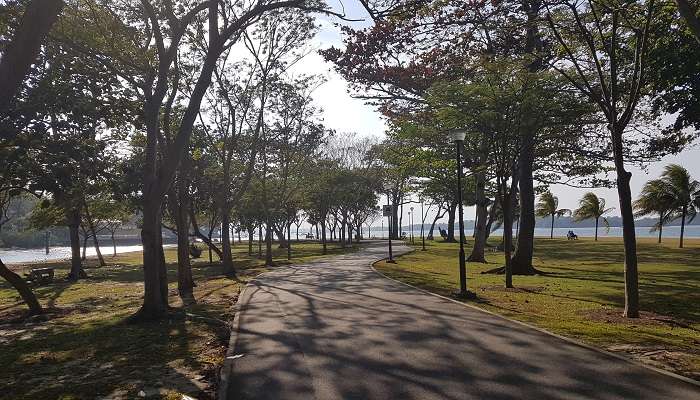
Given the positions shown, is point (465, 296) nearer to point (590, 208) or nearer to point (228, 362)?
point (228, 362)

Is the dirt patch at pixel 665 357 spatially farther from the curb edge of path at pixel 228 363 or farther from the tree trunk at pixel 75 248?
the tree trunk at pixel 75 248

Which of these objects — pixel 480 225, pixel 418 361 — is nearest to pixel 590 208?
pixel 480 225

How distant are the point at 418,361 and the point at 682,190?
4175cm

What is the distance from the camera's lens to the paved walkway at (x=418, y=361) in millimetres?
5898

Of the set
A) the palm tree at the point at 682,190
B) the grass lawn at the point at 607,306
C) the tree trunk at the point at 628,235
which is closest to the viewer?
the grass lawn at the point at 607,306

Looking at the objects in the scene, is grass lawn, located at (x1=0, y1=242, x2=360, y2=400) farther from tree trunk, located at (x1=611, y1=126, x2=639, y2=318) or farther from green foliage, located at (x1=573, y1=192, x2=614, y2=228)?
green foliage, located at (x1=573, y1=192, x2=614, y2=228)

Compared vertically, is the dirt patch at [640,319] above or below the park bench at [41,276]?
above

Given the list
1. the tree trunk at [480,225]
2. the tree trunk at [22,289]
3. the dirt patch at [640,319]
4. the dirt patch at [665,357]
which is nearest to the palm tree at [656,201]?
the tree trunk at [480,225]

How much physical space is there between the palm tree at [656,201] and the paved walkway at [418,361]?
3739cm

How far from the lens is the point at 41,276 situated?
24.5m

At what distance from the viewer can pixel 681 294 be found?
14.6 m

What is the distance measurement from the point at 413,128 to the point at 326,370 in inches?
486

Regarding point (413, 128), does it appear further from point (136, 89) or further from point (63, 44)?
point (63, 44)

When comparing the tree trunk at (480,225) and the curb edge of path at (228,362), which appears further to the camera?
the tree trunk at (480,225)
